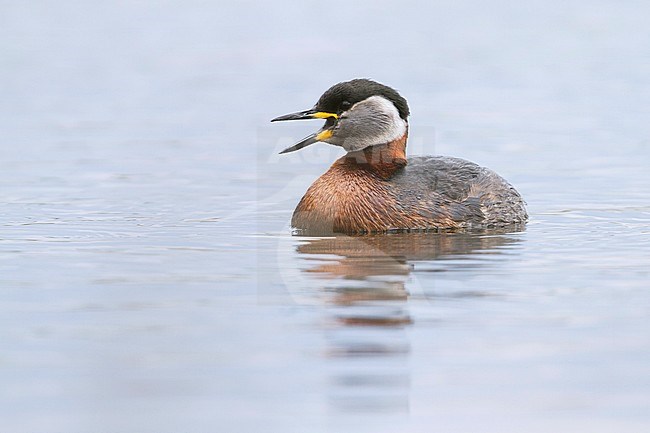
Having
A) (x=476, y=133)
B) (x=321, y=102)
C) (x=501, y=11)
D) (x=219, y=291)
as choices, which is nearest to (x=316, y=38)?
(x=501, y=11)

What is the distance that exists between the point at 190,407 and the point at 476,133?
12.8m

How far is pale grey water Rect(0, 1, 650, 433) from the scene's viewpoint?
22.2 ft

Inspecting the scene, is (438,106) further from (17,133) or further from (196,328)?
(196,328)

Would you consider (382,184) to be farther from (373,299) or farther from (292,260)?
(373,299)

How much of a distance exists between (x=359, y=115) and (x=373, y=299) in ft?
13.5

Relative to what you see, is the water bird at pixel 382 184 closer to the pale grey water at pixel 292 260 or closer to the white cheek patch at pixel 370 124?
the white cheek patch at pixel 370 124

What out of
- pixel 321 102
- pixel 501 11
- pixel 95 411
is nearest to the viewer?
pixel 95 411

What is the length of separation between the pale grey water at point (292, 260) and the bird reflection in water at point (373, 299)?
0.08 feet

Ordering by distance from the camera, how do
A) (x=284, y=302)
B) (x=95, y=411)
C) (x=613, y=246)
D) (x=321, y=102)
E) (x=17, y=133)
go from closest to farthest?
(x=95, y=411)
(x=284, y=302)
(x=613, y=246)
(x=321, y=102)
(x=17, y=133)

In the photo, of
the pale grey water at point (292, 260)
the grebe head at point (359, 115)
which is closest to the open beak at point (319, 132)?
the grebe head at point (359, 115)

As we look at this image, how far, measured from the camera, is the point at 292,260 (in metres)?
10.7

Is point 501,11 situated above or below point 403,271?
above

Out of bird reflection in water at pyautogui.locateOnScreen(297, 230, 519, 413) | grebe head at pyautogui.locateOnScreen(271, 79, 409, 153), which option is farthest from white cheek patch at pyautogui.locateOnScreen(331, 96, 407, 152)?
bird reflection in water at pyautogui.locateOnScreen(297, 230, 519, 413)

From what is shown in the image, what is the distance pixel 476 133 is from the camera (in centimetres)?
1892
